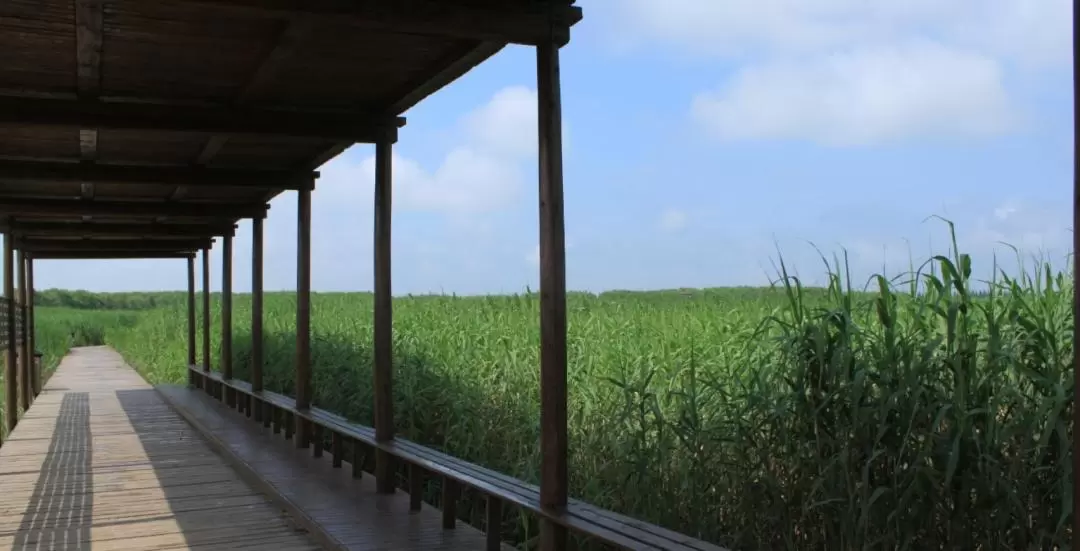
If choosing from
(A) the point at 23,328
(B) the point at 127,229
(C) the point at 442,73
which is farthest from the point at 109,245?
(C) the point at 442,73

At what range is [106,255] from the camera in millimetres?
13422

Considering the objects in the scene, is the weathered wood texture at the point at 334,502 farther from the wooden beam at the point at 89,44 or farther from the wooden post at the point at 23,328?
the wooden post at the point at 23,328

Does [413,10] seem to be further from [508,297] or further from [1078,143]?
[508,297]

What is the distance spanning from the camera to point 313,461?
20.5 ft

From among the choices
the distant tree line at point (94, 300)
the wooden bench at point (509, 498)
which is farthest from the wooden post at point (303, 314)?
the distant tree line at point (94, 300)

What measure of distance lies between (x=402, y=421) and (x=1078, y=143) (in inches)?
232

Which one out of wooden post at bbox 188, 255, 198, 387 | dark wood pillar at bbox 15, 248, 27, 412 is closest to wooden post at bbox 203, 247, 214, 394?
wooden post at bbox 188, 255, 198, 387

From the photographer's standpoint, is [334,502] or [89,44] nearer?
[89,44]

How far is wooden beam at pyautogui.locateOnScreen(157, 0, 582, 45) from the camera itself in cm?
320

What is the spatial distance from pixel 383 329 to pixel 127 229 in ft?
22.7

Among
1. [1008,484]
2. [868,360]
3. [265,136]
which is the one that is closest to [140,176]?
[265,136]

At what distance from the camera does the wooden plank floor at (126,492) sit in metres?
4.70

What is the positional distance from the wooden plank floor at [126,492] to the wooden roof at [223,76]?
2.08 metres

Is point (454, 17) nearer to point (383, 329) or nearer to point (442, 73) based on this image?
point (442, 73)
